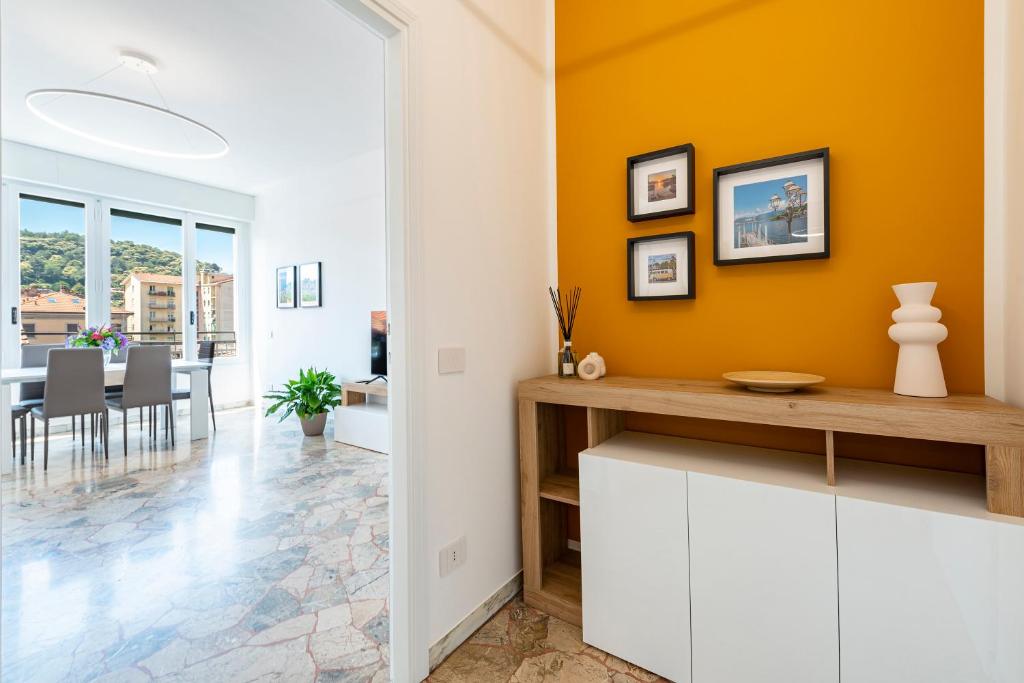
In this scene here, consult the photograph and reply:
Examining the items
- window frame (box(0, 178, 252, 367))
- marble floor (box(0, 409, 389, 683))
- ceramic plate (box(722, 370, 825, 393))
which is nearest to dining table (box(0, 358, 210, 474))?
marble floor (box(0, 409, 389, 683))

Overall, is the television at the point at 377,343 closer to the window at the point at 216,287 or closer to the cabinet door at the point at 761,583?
the window at the point at 216,287

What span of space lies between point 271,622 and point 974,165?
3045 mm

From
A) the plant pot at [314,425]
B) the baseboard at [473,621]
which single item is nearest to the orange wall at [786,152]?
the baseboard at [473,621]

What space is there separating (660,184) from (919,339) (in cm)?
107

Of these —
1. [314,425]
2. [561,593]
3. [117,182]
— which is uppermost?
[117,182]

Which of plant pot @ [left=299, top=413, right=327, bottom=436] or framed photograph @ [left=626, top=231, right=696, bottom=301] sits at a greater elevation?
framed photograph @ [left=626, top=231, right=696, bottom=301]

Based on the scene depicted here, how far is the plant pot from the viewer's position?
16.0ft

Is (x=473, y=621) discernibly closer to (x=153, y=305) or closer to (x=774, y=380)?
(x=774, y=380)

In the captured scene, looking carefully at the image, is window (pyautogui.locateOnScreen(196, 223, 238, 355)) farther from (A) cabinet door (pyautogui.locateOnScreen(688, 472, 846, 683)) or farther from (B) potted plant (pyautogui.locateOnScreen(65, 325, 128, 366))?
(A) cabinet door (pyautogui.locateOnScreen(688, 472, 846, 683))

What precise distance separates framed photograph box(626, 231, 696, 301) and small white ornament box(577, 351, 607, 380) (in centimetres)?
33

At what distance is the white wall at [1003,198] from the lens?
4.58 feet

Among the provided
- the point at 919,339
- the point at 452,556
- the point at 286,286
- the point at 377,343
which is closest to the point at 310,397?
the point at 377,343

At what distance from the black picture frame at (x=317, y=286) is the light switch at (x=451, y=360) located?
4.37 meters

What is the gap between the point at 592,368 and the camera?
2.02 metres
